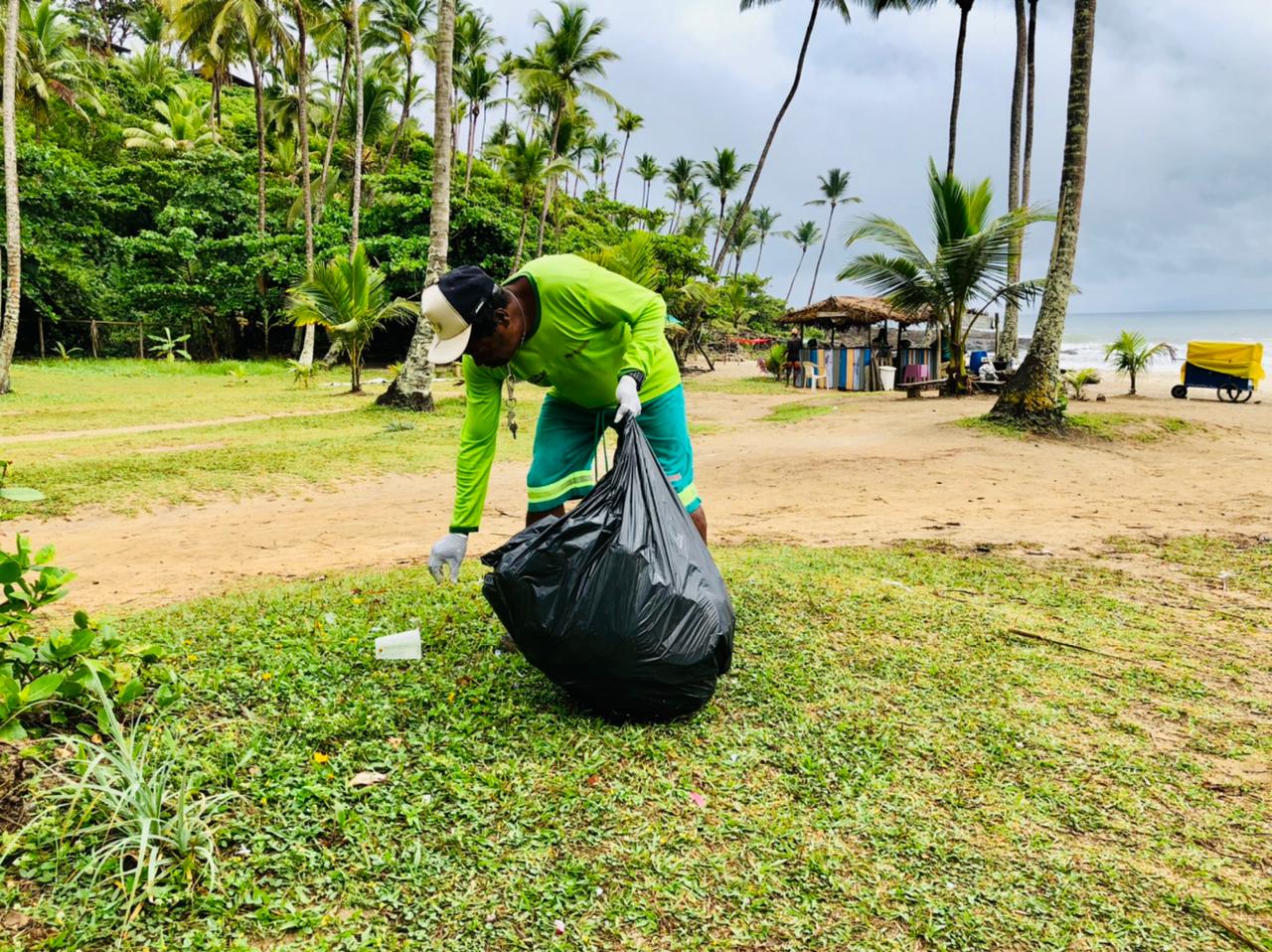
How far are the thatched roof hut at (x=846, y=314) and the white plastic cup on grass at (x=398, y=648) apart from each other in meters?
20.4

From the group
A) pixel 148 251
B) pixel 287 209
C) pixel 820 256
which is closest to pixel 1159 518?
pixel 148 251

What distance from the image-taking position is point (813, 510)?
21.2ft

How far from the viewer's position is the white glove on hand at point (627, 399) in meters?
2.48

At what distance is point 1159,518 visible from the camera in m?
5.78

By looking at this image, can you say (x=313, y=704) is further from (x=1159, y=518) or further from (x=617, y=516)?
(x=1159, y=518)

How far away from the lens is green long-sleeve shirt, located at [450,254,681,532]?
2.69 metres

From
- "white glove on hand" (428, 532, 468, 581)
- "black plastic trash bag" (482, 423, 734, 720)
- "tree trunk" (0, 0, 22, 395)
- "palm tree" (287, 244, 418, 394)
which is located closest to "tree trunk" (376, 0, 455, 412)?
"palm tree" (287, 244, 418, 394)

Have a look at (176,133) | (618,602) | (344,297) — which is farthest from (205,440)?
(176,133)

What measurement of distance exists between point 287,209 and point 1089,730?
29.4 metres

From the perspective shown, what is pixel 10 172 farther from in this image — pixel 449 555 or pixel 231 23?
pixel 449 555

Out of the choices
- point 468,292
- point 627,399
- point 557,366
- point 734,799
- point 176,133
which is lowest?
point 734,799

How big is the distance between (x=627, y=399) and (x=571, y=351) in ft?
1.29

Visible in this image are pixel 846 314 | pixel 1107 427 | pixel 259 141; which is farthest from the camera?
pixel 259 141

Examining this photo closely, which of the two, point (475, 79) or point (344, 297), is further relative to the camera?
point (475, 79)
